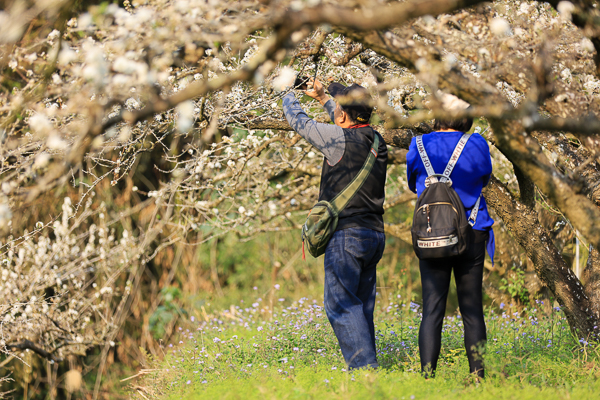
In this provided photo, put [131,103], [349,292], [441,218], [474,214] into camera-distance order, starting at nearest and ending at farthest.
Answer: [441,218]
[474,214]
[349,292]
[131,103]

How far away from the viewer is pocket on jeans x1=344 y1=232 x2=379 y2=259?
10.8 feet

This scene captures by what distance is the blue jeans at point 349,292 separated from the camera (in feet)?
10.8

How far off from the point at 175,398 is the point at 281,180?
143 inches

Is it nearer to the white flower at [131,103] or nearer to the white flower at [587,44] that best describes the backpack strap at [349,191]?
the white flower at [587,44]

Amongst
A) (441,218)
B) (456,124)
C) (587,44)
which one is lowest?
(441,218)

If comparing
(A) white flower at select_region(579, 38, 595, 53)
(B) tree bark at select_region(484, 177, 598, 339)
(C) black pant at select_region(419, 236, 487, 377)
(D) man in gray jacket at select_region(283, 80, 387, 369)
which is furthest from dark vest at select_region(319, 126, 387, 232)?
(A) white flower at select_region(579, 38, 595, 53)

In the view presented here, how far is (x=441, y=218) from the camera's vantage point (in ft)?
9.82

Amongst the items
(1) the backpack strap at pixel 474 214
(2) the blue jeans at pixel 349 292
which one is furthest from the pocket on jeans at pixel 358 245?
(1) the backpack strap at pixel 474 214

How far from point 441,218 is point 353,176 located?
0.60 m

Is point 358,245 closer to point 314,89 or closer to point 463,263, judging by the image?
point 463,263

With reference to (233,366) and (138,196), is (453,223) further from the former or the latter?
(138,196)

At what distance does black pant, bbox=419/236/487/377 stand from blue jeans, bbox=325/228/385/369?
357mm

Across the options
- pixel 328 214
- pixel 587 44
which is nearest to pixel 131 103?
pixel 328 214

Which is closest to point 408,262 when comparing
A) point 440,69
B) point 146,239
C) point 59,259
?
point 146,239
